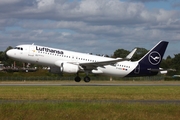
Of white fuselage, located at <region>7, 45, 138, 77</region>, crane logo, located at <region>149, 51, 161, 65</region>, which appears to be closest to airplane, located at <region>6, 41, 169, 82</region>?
white fuselage, located at <region>7, 45, 138, 77</region>

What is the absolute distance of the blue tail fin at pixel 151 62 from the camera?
56938 millimetres

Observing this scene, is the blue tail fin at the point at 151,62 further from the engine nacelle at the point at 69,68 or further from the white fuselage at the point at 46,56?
the engine nacelle at the point at 69,68

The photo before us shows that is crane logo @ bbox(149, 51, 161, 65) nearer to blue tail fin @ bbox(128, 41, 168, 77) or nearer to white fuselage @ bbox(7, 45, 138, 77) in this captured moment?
blue tail fin @ bbox(128, 41, 168, 77)

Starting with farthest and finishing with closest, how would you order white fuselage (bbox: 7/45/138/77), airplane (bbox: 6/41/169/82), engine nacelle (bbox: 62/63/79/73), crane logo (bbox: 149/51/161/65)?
crane logo (bbox: 149/51/161/65) → white fuselage (bbox: 7/45/138/77) → airplane (bbox: 6/41/169/82) → engine nacelle (bbox: 62/63/79/73)

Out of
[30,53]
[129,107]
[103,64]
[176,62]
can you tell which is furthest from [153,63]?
[176,62]

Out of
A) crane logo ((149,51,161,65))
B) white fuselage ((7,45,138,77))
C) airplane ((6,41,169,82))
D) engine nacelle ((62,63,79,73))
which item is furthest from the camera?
crane logo ((149,51,161,65))

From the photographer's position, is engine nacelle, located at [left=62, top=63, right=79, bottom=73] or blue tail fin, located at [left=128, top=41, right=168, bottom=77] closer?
engine nacelle, located at [left=62, top=63, right=79, bottom=73]

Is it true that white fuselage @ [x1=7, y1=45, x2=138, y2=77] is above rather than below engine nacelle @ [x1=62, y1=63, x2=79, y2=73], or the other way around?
above

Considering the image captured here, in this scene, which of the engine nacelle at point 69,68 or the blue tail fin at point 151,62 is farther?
the blue tail fin at point 151,62

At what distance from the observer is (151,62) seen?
5769 centimetres

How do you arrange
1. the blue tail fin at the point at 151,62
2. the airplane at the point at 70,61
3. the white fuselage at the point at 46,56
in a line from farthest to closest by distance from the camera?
the blue tail fin at the point at 151,62 < the white fuselage at the point at 46,56 < the airplane at the point at 70,61

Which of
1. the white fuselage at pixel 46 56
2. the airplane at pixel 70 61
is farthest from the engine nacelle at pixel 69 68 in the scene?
the white fuselage at pixel 46 56

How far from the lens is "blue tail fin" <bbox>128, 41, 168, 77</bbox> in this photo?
187ft

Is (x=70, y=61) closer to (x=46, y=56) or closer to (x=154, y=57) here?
(x=46, y=56)
